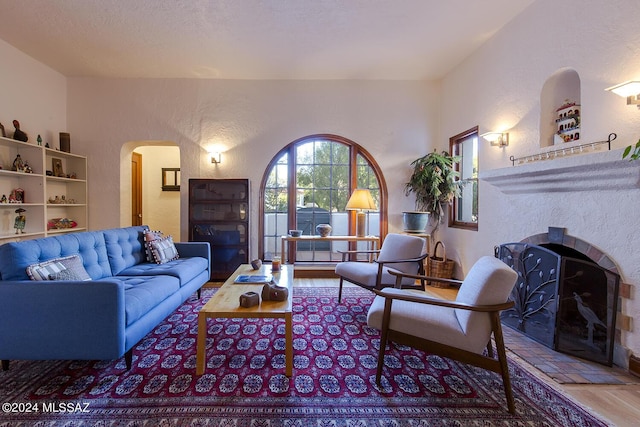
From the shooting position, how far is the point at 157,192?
20.1 feet

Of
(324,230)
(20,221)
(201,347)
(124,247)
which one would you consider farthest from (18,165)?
(324,230)

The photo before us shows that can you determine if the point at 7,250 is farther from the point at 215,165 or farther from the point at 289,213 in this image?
the point at 289,213

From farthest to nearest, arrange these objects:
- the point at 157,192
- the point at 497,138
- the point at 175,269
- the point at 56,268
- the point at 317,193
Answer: the point at 157,192 < the point at 317,193 < the point at 497,138 < the point at 175,269 < the point at 56,268

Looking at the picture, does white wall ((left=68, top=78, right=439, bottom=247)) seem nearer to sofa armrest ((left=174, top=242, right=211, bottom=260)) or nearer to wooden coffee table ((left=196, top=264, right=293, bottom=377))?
sofa armrest ((left=174, top=242, right=211, bottom=260))

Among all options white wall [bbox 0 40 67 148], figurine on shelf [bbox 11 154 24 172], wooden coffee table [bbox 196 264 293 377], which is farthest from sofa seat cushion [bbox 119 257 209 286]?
white wall [bbox 0 40 67 148]

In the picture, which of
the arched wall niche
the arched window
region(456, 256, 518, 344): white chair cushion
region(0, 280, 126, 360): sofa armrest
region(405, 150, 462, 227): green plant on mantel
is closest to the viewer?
region(456, 256, 518, 344): white chair cushion

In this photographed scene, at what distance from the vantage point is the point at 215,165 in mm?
4637

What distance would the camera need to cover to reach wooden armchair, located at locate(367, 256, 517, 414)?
1690mm

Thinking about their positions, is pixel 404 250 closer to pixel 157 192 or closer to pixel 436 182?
pixel 436 182

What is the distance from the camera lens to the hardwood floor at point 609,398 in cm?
161

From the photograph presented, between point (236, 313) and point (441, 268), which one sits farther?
point (441, 268)

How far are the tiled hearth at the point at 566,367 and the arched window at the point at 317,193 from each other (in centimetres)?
259

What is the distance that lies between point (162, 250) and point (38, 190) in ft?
7.09

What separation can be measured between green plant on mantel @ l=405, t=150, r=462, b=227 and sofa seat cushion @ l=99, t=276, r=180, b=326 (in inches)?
135
